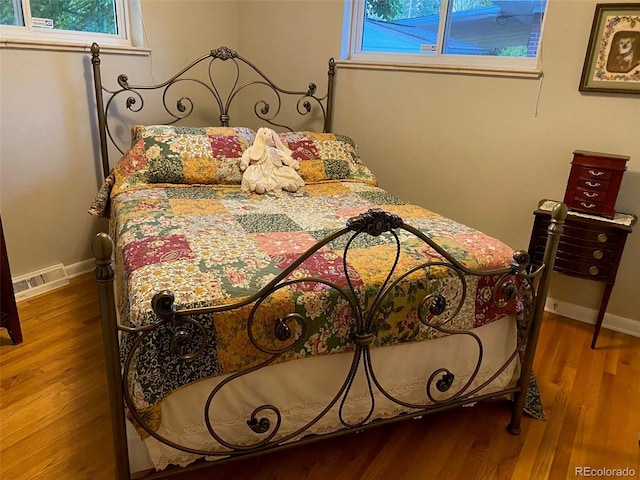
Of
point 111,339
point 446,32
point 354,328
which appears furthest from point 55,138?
point 446,32

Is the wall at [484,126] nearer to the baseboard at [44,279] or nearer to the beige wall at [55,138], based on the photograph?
the beige wall at [55,138]

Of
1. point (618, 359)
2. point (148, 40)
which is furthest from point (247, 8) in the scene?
point (618, 359)

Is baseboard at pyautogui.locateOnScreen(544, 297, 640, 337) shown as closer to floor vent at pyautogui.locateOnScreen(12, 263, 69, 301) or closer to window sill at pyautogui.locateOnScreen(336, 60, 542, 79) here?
window sill at pyautogui.locateOnScreen(336, 60, 542, 79)

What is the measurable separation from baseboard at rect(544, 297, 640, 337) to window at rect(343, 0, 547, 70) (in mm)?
1289

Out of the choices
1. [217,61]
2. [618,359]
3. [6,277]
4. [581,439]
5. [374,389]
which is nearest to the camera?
[374,389]

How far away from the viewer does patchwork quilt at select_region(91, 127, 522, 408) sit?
1.28 m

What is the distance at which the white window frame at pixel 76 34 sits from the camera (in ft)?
7.57

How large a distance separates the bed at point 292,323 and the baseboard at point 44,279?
0.81 meters

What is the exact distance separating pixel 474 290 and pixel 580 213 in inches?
42.4

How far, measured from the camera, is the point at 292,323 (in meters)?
1.36

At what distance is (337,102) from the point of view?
126 inches

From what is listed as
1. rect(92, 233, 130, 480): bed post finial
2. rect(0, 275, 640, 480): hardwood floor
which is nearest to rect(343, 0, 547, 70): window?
rect(0, 275, 640, 480): hardwood floor

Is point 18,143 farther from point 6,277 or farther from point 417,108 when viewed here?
point 417,108
